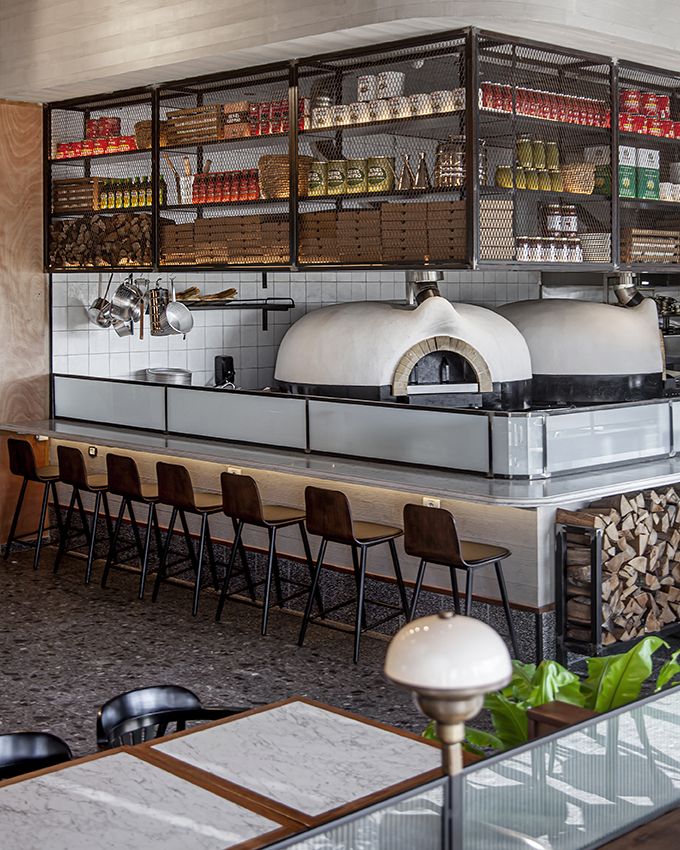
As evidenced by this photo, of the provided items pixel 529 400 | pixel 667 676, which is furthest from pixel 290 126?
pixel 667 676

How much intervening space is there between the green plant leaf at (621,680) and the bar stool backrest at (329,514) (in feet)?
8.64

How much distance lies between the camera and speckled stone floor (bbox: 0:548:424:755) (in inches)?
205

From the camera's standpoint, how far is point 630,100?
653 centimetres

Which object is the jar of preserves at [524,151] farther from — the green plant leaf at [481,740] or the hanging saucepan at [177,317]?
the green plant leaf at [481,740]

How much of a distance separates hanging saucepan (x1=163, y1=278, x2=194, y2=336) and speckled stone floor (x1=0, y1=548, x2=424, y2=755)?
2.04 m

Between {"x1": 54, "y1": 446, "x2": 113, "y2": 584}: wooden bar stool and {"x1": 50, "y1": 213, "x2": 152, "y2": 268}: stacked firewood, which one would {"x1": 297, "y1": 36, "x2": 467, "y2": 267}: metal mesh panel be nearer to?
{"x1": 50, "y1": 213, "x2": 152, "y2": 268}: stacked firewood

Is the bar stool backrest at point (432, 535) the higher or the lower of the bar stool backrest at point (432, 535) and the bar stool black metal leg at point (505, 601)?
the higher

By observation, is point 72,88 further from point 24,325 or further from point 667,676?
point 667,676

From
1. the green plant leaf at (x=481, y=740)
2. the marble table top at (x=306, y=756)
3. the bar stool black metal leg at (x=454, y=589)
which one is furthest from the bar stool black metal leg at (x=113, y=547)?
the green plant leaf at (x=481, y=740)

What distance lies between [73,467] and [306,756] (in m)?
4.84

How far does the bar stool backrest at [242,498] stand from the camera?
20.3ft

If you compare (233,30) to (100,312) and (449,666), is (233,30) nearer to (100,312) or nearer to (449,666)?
(100,312)

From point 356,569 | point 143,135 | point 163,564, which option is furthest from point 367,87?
point 163,564

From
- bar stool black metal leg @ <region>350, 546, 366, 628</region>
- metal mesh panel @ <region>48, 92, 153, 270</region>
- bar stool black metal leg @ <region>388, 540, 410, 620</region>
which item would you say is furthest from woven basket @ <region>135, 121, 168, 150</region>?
bar stool black metal leg @ <region>388, 540, 410, 620</region>
